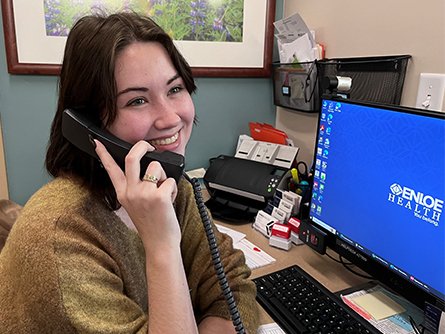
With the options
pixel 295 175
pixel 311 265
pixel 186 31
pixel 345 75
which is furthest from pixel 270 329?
pixel 186 31

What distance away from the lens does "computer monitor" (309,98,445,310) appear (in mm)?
755

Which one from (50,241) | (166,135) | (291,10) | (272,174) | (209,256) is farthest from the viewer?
(291,10)

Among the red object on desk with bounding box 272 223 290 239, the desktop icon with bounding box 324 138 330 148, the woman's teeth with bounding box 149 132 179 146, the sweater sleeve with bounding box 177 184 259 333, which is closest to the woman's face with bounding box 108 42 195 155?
the woman's teeth with bounding box 149 132 179 146

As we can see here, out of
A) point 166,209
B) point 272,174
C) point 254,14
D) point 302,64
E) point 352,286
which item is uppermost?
point 254,14

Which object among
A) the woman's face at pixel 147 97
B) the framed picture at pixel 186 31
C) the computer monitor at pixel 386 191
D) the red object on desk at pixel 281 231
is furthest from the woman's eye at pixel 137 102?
the framed picture at pixel 186 31

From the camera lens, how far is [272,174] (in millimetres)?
1431

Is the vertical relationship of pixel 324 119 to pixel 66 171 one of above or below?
above

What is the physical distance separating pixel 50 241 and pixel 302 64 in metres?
1.14

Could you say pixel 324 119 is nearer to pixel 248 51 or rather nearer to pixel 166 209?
pixel 166 209

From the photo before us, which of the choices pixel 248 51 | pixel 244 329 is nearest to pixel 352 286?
pixel 244 329

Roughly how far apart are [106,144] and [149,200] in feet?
0.54

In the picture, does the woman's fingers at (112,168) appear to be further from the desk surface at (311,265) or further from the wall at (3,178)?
the wall at (3,178)

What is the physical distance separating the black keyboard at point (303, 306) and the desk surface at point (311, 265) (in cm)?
4

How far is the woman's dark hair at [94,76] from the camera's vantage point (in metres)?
0.77
